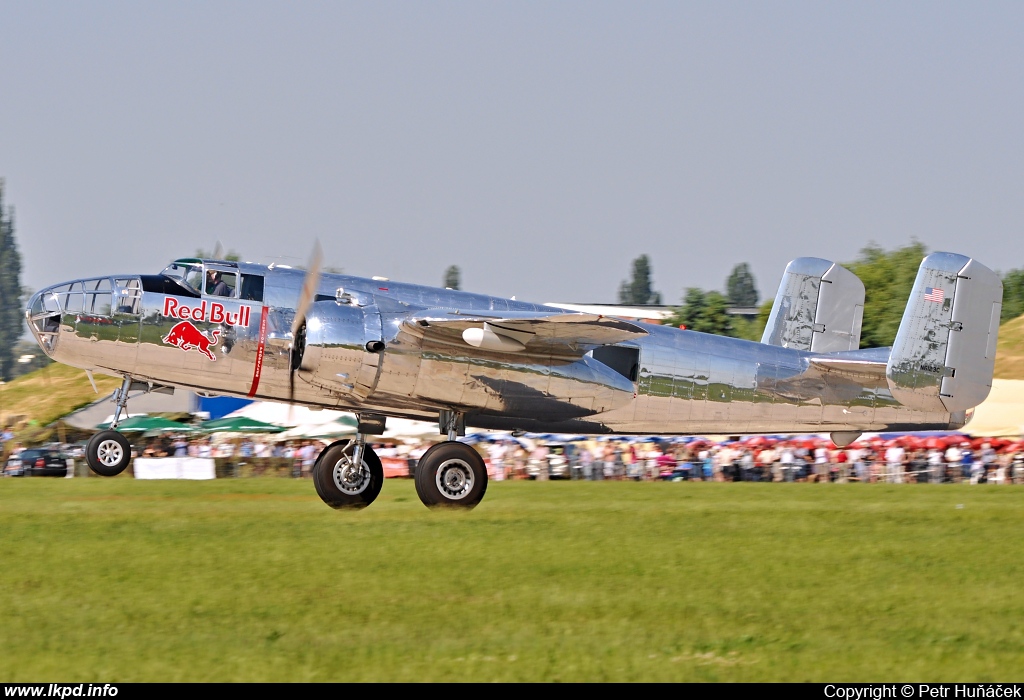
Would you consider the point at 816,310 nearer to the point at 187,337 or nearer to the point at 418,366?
the point at 418,366

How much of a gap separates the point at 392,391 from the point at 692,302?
46069 mm

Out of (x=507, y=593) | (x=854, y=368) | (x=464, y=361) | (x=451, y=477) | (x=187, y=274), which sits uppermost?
(x=187, y=274)

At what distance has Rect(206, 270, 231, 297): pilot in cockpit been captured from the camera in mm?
14688

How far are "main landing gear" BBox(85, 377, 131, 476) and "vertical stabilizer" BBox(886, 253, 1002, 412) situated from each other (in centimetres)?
1169

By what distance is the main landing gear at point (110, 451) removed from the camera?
16.1m

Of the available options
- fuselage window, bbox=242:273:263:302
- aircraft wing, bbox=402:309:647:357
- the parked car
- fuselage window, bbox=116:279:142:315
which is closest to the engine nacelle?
aircraft wing, bbox=402:309:647:357

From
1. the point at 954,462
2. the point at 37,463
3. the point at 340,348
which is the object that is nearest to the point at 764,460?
the point at 954,462

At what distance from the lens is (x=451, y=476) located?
14930mm

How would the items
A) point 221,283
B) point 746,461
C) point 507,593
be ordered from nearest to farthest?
point 507,593 → point 221,283 → point 746,461

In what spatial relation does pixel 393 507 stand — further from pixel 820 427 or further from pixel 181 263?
pixel 820 427

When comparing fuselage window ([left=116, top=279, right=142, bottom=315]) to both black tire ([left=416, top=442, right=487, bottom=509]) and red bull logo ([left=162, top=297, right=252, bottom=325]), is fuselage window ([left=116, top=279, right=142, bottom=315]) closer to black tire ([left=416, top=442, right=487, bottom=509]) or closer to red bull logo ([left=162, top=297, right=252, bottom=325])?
red bull logo ([left=162, top=297, right=252, bottom=325])

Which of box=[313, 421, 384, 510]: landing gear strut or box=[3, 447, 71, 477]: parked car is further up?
box=[313, 421, 384, 510]: landing gear strut

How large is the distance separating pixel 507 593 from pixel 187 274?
23.4 feet

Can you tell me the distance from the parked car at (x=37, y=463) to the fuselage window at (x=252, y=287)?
14954mm
